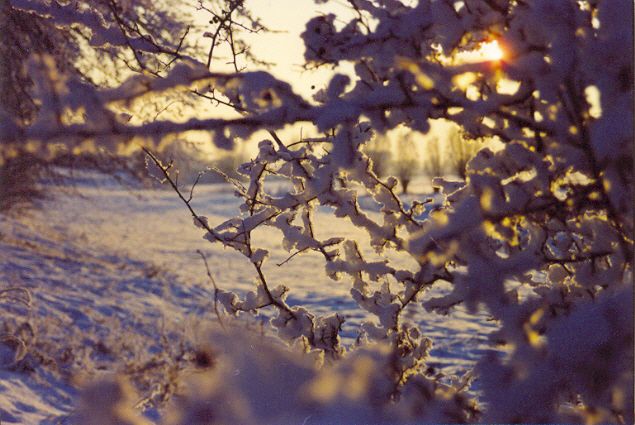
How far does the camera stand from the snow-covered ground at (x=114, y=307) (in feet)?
15.6

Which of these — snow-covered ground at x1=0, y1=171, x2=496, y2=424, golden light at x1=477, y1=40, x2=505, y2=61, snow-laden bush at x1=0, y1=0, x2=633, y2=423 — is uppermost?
golden light at x1=477, y1=40, x2=505, y2=61

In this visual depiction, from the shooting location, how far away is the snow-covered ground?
4.76 meters

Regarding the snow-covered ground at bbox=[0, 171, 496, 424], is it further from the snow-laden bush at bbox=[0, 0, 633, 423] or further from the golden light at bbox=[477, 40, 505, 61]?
the golden light at bbox=[477, 40, 505, 61]

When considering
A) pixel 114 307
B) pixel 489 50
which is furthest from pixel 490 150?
pixel 114 307

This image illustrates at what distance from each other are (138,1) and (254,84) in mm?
6251

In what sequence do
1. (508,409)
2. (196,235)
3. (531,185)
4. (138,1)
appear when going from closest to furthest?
1. (508,409)
2. (531,185)
3. (138,1)
4. (196,235)

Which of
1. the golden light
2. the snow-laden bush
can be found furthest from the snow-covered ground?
the golden light

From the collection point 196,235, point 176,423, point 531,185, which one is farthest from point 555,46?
point 196,235

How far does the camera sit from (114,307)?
23.4 feet

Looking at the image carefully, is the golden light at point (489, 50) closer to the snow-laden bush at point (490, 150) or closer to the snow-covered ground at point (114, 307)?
the snow-laden bush at point (490, 150)

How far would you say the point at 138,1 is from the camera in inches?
259

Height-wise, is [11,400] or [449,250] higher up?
[449,250]

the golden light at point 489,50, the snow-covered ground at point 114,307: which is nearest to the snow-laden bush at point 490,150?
the golden light at point 489,50

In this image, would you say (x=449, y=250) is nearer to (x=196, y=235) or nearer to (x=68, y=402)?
(x=68, y=402)
